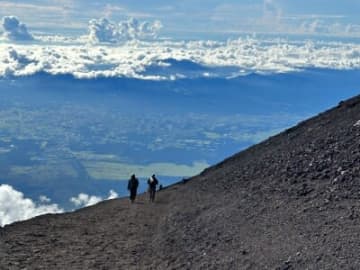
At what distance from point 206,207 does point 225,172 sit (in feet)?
24.9

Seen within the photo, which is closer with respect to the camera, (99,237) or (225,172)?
(99,237)

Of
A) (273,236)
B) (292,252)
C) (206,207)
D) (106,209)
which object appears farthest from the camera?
(106,209)

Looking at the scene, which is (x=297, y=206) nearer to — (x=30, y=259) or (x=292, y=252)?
(x=292, y=252)

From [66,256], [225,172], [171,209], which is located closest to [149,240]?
[66,256]

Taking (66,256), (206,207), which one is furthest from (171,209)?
(66,256)

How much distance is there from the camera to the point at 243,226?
75.3 ft

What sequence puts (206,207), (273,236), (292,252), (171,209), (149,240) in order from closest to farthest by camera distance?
1. (292,252)
2. (273,236)
3. (149,240)
4. (206,207)
5. (171,209)

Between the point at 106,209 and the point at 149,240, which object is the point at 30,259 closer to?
the point at 149,240

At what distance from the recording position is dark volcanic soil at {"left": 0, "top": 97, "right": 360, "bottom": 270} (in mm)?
19312

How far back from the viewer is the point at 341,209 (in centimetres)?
2086

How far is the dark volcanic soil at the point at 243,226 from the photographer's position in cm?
1931

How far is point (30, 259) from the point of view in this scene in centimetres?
2181

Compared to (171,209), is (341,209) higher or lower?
higher

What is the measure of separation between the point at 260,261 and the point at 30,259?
315 inches
